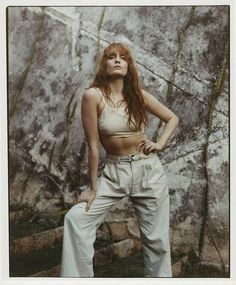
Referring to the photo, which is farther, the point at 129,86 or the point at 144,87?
the point at 144,87

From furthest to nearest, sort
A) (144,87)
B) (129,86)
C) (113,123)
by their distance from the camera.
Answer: (144,87) → (129,86) → (113,123)

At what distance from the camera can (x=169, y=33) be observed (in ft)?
10.5

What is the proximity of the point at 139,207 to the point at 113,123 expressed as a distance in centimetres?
53

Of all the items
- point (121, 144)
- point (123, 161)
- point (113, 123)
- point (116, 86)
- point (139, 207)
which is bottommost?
point (139, 207)

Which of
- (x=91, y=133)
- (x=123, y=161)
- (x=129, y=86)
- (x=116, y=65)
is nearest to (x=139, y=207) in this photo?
(x=123, y=161)

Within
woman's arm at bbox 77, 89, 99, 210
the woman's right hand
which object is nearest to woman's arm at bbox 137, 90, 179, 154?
woman's arm at bbox 77, 89, 99, 210

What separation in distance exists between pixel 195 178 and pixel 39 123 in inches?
41.6

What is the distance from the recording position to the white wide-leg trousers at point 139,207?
2.89 m

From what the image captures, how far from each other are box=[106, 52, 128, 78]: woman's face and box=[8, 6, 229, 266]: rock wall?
156 millimetres

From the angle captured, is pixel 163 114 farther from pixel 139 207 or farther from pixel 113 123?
pixel 139 207

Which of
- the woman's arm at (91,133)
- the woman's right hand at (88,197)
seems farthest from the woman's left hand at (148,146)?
the woman's right hand at (88,197)

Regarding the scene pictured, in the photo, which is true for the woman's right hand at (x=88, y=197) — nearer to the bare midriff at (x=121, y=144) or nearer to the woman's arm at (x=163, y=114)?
the bare midriff at (x=121, y=144)

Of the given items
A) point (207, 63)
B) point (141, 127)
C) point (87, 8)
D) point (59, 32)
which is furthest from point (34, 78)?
point (207, 63)

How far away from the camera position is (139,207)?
9.89 feet
